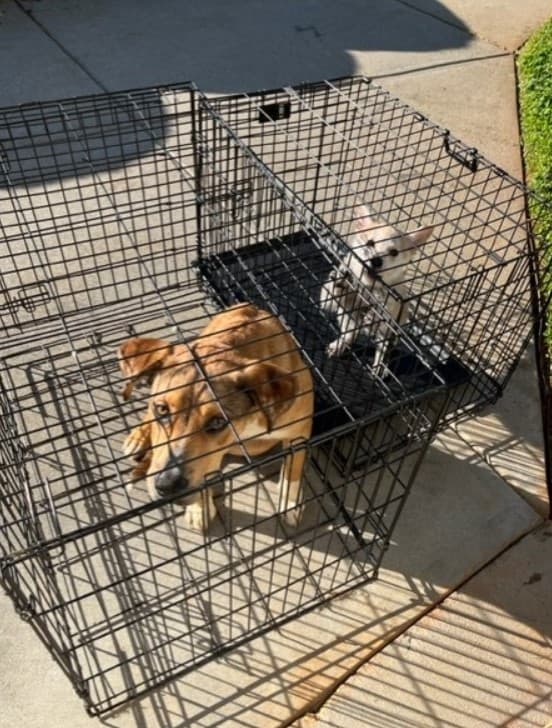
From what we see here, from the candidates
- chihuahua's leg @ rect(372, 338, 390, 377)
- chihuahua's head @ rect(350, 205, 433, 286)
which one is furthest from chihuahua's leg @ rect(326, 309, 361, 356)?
chihuahua's head @ rect(350, 205, 433, 286)

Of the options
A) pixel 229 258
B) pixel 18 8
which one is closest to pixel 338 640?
pixel 229 258

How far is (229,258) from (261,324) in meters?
1.24

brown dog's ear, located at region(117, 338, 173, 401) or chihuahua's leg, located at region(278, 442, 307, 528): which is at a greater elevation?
brown dog's ear, located at region(117, 338, 173, 401)

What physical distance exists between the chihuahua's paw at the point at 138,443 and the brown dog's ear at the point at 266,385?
46 cm

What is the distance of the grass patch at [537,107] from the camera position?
16.2ft

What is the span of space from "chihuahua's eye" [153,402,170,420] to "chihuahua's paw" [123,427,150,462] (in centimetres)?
22

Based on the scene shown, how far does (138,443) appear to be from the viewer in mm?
2678

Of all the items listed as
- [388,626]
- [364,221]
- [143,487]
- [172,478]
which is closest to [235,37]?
[364,221]

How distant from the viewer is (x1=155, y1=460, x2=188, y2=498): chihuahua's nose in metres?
2.03

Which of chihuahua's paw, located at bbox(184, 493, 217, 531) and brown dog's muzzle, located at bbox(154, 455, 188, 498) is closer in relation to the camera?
brown dog's muzzle, located at bbox(154, 455, 188, 498)

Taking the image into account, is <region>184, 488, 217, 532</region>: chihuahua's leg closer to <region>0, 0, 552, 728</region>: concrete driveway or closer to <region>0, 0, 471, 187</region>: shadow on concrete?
<region>0, 0, 552, 728</region>: concrete driveway

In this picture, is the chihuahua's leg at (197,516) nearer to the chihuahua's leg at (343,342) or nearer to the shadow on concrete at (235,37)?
the chihuahua's leg at (343,342)

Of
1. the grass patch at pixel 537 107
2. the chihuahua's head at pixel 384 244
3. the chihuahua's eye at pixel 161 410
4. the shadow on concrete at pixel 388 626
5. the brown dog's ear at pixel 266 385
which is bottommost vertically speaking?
the shadow on concrete at pixel 388 626

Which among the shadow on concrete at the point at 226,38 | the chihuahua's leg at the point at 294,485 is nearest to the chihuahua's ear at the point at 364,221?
the chihuahua's leg at the point at 294,485
